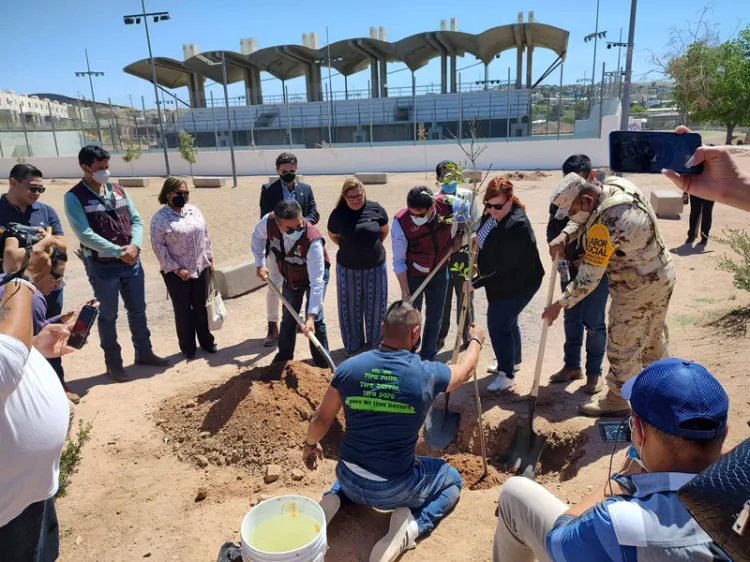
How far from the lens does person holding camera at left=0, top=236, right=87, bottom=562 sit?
1.90m

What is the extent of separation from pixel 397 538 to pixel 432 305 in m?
2.72

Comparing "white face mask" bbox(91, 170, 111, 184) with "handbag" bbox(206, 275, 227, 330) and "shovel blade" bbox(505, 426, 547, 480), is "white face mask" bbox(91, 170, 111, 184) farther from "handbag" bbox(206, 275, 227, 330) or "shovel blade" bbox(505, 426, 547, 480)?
"shovel blade" bbox(505, 426, 547, 480)

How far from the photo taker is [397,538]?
8.93 feet

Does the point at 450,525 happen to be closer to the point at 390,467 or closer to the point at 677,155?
the point at 390,467

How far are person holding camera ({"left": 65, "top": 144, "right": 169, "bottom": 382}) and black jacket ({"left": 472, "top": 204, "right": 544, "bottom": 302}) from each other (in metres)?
3.33

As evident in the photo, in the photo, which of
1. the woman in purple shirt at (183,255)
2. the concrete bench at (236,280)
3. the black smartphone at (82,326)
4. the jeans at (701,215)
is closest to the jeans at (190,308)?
the woman in purple shirt at (183,255)

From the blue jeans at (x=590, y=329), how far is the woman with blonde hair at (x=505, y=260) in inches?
18.7

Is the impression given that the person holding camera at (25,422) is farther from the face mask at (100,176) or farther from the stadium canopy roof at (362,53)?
the stadium canopy roof at (362,53)

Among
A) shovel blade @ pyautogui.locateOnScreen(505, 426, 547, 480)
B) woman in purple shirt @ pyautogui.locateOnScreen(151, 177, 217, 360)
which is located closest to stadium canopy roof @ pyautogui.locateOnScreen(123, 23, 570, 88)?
woman in purple shirt @ pyautogui.locateOnScreen(151, 177, 217, 360)

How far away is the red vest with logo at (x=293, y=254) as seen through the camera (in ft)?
15.8

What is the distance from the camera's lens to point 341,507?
118 inches

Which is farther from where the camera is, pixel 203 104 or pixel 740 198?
pixel 203 104

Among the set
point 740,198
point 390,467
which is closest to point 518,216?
point 740,198

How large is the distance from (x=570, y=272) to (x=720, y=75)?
16881 mm
